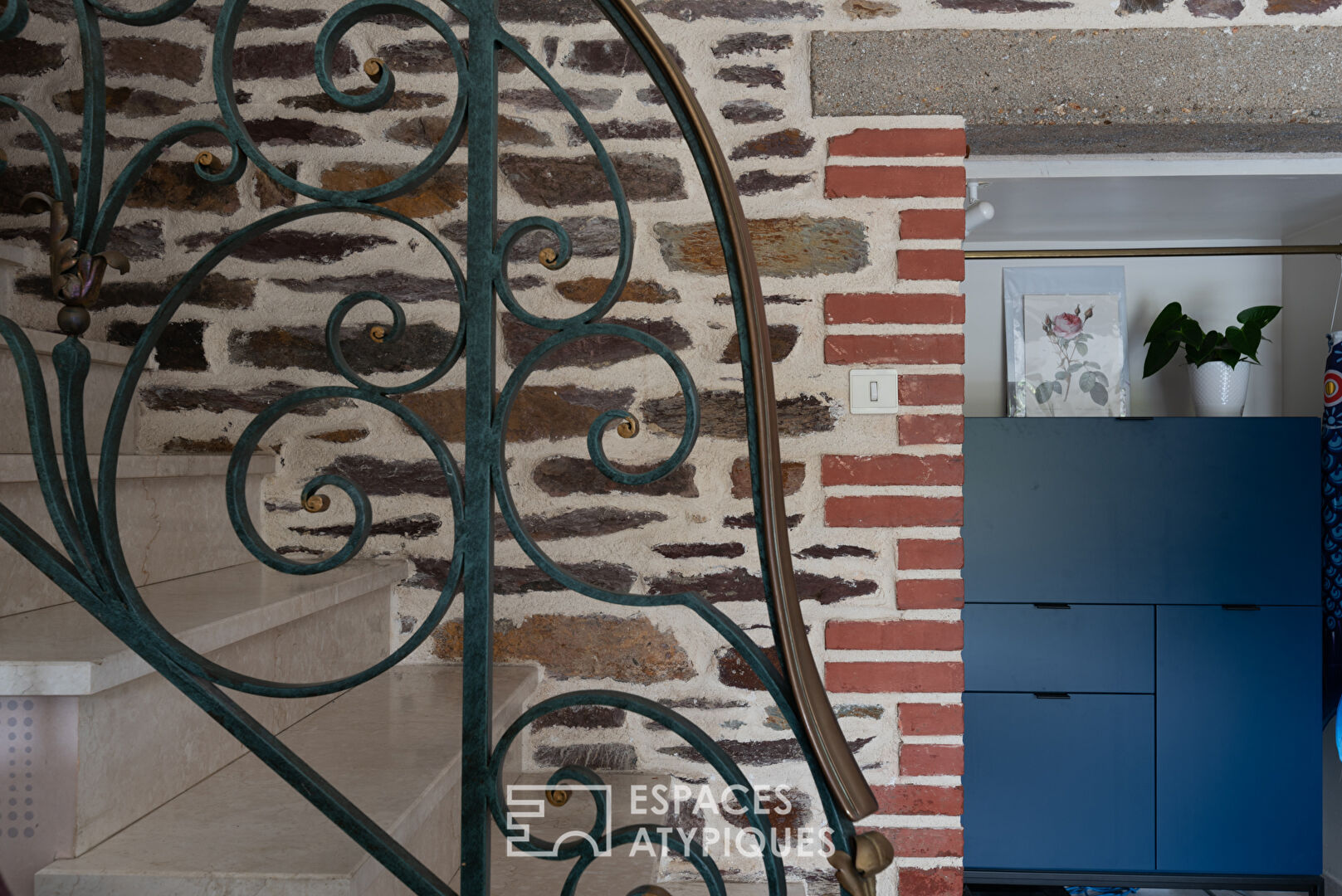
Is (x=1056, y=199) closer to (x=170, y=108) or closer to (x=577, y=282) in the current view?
(x=577, y=282)

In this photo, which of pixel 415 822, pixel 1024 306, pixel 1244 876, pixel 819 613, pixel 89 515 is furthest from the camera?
pixel 1024 306

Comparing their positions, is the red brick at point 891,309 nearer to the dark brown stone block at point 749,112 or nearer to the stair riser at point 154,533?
the dark brown stone block at point 749,112

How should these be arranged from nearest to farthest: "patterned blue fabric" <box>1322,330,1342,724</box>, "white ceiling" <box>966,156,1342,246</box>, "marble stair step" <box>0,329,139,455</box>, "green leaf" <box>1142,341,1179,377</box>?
"marble stair step" <box>0,329,139,455</box> < "white ceiling" <box>966,156,1342,246</box> < "patterned blue fabric" <box>1322,330,1342,724</box> < "green leaf" <box>1142,341,1179,377</box>

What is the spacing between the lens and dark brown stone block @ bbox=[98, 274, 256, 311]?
190 centimetres

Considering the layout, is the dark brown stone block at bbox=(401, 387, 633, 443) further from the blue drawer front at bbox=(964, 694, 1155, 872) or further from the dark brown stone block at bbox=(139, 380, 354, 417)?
the blue drawer front at bbox=(964, 694, 1155, 872)

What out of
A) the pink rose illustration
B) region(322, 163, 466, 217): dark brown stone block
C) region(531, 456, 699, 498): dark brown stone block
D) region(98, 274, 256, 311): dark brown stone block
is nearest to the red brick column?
region(531, 456, 699, 498): dark brown stone block

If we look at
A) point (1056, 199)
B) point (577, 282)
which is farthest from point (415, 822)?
point (1056, 199)

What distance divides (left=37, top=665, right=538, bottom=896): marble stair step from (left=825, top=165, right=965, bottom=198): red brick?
1258mm

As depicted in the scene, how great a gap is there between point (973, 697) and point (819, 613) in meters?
1.66

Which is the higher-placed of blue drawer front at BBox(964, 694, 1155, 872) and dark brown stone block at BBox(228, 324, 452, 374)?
dark brown stone block at BBox(228, 324, 452, 374)

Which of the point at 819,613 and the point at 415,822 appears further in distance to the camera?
the point at 819,613

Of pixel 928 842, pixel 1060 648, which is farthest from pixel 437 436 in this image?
pixel 1060 648

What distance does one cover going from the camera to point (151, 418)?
6.24 ft

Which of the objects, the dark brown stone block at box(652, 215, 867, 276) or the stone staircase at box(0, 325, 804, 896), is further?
the dark brown stone block at box(652, 215, 867, 276)
